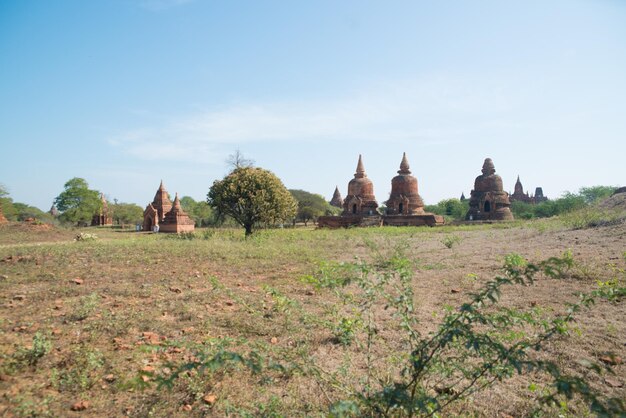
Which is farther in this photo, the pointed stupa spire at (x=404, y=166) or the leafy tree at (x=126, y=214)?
the leafy tree at (x=126, y=214)

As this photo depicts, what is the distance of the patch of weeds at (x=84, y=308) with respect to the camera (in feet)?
13.8

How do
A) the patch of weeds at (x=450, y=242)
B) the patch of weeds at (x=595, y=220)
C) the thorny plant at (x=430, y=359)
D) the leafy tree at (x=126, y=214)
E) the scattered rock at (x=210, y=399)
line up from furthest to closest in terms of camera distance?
the leafy tree at (x=126, y=214)
the patch of weeds at (x=595, y=220)
the patch of weeds at (x=450, y=242)
the scattered rock at (x=210, y=399)
the thorny plant at (x=430, y=359)

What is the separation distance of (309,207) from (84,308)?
40905mm

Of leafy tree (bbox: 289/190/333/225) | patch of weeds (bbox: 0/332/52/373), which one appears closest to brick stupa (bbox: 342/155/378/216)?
leafy tree (bbox: 289/190/333/225)

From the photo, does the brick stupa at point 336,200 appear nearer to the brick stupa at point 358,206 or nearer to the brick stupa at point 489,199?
the brick stupa at point 358,206

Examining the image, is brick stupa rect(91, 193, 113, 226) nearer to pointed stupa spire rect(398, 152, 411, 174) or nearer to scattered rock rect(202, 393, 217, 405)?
pointed stupa spire rect(398, 152, 411, 174)

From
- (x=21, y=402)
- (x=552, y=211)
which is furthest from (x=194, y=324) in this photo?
(x=552, y=211)

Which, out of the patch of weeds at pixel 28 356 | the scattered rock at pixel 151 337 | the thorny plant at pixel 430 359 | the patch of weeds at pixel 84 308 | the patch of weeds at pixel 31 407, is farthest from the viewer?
the patch of weeds at pixel 84 308

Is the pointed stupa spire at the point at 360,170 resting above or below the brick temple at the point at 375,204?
above

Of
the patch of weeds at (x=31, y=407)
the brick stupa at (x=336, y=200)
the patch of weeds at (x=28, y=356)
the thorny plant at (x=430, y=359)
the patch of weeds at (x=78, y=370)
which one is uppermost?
the brick stupa at (x=336, y=200)

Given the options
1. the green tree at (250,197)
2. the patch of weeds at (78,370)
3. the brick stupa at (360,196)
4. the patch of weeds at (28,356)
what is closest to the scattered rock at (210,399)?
the patch of weeds at (78,370)

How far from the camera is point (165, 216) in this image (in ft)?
99.8

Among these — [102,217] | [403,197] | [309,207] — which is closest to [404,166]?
[403,197]

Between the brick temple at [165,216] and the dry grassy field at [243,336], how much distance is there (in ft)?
70.7
